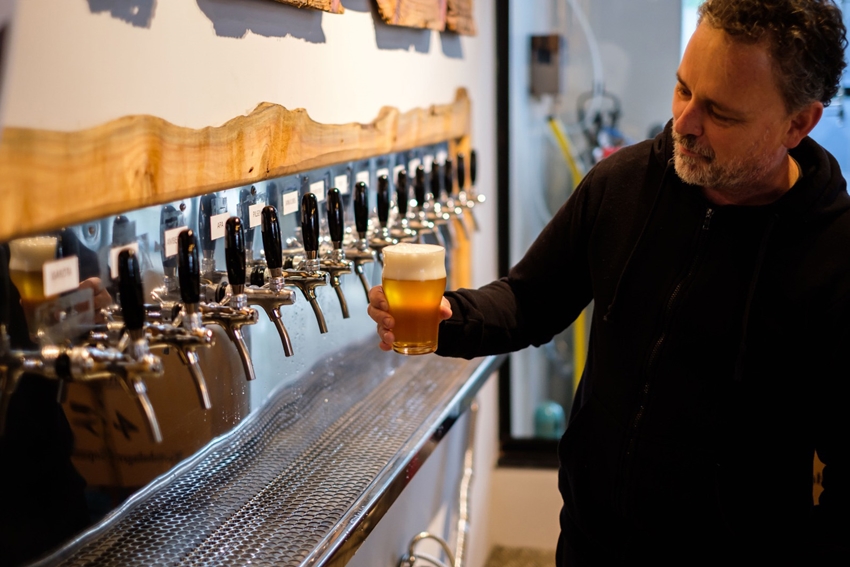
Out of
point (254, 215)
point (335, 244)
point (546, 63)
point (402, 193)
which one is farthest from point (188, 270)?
point (546, 63)

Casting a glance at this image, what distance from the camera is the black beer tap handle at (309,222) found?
5.10 ft

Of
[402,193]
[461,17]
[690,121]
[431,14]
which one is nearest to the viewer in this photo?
[690,121]

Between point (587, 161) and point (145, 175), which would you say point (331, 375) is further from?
point (587, 161)

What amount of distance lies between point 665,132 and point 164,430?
1.01 m

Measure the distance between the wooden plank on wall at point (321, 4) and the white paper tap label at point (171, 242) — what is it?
0.55 metres

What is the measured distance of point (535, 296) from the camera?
1.71 metres

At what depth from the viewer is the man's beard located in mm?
1411

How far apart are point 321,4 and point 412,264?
0.66m

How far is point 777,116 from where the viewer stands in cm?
142

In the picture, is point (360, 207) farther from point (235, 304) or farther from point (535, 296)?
point (235, 304)

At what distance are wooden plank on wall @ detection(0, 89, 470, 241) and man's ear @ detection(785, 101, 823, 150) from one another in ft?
3.03

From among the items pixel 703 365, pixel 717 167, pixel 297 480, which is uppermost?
pixel 717 167

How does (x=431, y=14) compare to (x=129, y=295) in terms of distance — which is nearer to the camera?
(x=129, y=295)

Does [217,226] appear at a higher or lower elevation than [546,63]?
lower
